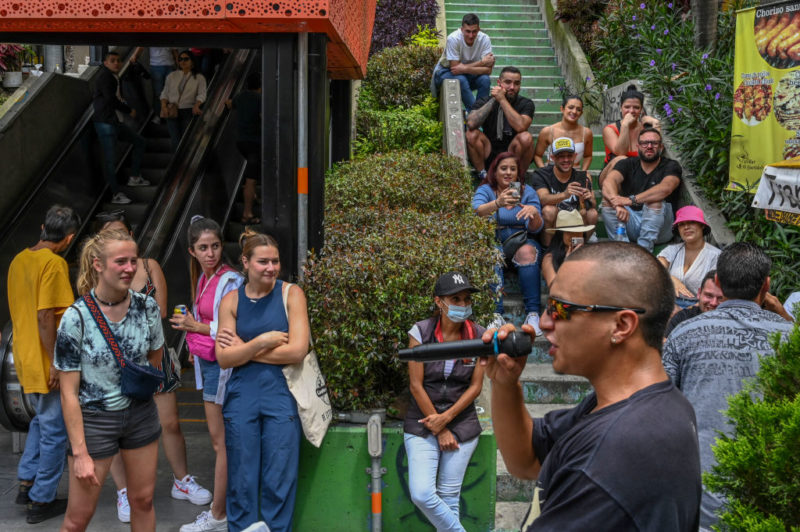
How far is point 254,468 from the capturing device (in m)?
4.87

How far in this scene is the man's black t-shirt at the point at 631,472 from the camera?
71.3 inches

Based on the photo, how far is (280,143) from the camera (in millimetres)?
5637

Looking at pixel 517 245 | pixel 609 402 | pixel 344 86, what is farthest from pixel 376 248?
pixel 344 86

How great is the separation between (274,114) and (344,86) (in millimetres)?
4535

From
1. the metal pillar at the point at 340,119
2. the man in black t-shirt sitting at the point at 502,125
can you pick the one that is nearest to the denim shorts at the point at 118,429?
the man in black t-shirt sitting at the point at 502,125

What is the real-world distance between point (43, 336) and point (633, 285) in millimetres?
4512

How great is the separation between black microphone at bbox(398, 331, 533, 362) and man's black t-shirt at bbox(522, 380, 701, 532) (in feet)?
0.97

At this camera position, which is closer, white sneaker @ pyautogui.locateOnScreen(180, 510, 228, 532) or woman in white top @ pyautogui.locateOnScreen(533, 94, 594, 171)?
white sneaker @ pyautogui.locateOnScreen(180, 510, 228, 532)

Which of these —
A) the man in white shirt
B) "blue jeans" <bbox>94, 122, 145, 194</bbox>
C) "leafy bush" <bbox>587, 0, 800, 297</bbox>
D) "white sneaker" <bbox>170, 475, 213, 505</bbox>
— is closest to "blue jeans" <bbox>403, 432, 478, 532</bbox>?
"white sneaker" <bbox>170, 475, 213, 505</bbox>

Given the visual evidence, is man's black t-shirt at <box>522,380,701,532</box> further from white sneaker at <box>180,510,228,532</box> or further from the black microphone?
white sneaker at <box>180,510,228,532</box>

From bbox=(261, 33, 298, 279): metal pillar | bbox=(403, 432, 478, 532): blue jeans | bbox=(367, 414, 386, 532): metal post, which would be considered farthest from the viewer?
bbox=(261, 33, 298, 279): metal pillar

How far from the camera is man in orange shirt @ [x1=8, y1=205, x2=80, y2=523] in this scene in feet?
17.3

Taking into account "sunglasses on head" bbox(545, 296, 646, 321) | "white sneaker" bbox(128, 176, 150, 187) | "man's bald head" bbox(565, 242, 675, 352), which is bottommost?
"white sneaker" bbox(128, 176, 150, 187)

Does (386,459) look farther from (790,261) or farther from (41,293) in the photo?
(790,261)
